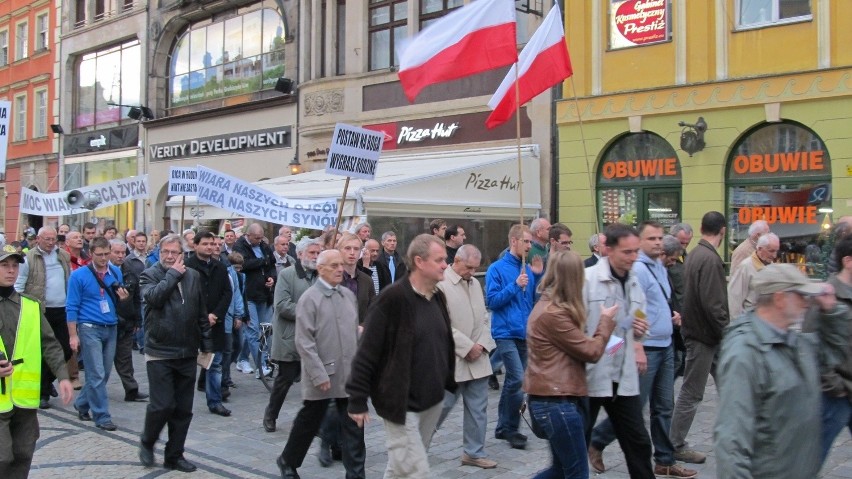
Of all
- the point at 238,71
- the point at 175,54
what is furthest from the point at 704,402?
the point at 175,54

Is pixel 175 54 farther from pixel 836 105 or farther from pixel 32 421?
pixel 32 421

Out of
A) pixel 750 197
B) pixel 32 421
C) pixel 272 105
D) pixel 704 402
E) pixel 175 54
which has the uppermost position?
pixel 175 54

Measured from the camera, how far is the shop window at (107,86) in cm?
2903

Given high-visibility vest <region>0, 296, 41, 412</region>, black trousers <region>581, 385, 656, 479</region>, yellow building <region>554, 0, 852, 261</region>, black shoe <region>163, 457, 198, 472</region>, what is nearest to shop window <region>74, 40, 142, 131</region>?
yellow building <region>554, 0, 852, 261</region>

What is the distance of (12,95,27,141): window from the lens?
35.2 m

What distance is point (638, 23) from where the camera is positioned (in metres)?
15.6

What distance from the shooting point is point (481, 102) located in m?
18.0

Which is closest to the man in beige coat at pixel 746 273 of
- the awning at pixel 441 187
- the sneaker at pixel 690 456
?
the sneaker at pixel 690 456

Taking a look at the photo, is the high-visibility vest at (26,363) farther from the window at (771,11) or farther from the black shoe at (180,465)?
the window at (771,11)

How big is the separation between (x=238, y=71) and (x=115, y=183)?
1245cm

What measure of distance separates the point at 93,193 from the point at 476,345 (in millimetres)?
8753

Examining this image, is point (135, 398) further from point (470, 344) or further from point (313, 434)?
point (470, 344)

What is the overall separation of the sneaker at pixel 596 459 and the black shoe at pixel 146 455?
3416 millimetres

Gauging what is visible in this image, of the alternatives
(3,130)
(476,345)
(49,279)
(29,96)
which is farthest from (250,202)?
(29,96)
